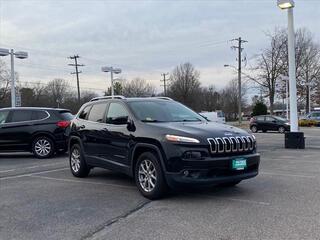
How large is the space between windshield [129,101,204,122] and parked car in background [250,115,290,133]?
87.2ft

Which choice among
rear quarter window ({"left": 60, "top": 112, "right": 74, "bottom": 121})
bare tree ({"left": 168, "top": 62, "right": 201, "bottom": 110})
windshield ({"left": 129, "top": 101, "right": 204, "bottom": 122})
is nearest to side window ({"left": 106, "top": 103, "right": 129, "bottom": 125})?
windshield ({"left": 129, "top": 101, "right": 204, "bottom": 122})

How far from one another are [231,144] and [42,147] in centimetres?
878

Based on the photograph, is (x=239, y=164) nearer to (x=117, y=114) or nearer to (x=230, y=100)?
(x=117, y=114)

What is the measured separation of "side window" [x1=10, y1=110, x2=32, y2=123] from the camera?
14297 mm

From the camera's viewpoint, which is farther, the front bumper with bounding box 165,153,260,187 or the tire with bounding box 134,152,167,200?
the tire with bounding box 134,152,167,200

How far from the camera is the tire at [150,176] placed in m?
6.84

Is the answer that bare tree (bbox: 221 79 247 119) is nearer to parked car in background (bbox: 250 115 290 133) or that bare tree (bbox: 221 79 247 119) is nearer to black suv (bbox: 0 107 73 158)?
parked car in background (bbox: 250 115 290 133)

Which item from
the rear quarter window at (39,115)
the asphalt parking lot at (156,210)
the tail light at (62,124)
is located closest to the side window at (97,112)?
the asphalt parking lot at (156,210)

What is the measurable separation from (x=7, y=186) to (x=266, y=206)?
5168mm

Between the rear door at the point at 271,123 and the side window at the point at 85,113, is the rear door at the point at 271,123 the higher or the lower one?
the lower one

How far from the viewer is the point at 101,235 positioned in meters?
5.21

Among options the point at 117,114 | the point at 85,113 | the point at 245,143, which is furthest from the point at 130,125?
the point at 85,113

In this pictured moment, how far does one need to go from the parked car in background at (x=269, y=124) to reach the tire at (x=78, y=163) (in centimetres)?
2624

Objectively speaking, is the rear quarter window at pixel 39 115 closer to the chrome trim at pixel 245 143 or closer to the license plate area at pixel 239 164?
the chrome trim at pixel 245 143
